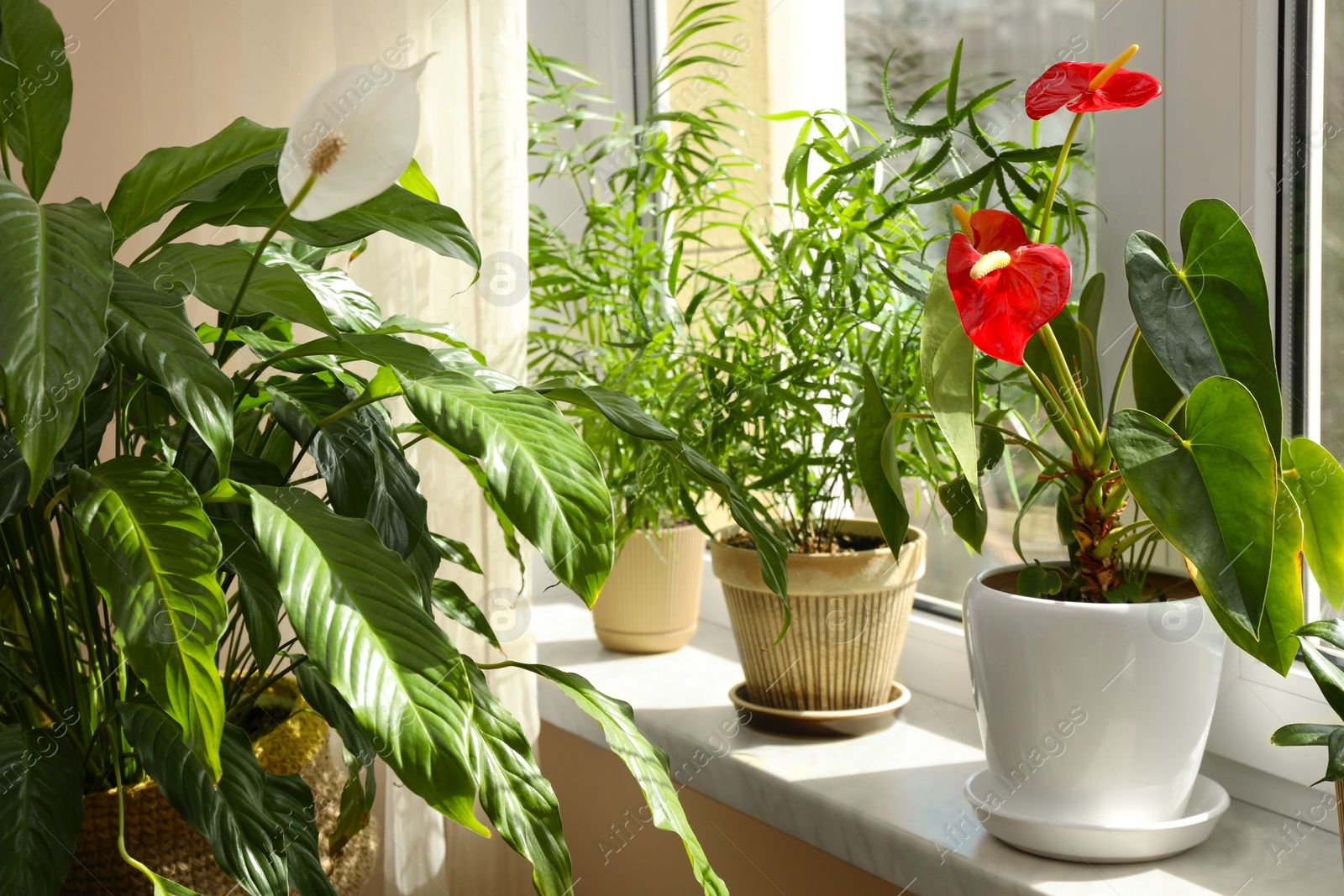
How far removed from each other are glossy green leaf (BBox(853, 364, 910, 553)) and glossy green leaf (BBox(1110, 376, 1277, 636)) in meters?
0.19

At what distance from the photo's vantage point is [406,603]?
1.95 feet

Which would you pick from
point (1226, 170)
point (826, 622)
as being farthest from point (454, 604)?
point (1226, 170)

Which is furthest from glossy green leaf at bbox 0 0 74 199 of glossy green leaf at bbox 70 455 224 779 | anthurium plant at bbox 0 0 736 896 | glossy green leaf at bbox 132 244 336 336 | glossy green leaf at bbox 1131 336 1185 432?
glossy green leaf at bbox 1131 336 1185 432

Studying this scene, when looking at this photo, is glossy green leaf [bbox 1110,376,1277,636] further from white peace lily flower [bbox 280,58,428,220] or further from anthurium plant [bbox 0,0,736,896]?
white peace lily flower [bbox 280,58,428,220]

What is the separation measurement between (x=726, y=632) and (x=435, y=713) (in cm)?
110

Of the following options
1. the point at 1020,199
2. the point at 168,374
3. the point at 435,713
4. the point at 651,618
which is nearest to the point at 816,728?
the point at 651,618

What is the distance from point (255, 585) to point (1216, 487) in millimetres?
603

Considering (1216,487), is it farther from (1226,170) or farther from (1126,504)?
(1226,170)

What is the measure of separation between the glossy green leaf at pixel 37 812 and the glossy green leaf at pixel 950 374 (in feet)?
1.96

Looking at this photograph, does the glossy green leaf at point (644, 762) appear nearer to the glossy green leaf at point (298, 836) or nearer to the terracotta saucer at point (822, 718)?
the glossy green leaf at point (298, 836)

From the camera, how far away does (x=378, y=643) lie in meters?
0.57

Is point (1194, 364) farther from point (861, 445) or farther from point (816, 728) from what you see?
point (816, 728)

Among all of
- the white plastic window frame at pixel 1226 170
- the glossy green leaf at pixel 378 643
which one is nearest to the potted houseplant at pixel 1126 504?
the white plastic window frame at pixel 1226 170

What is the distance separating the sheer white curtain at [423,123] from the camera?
3.92ft
